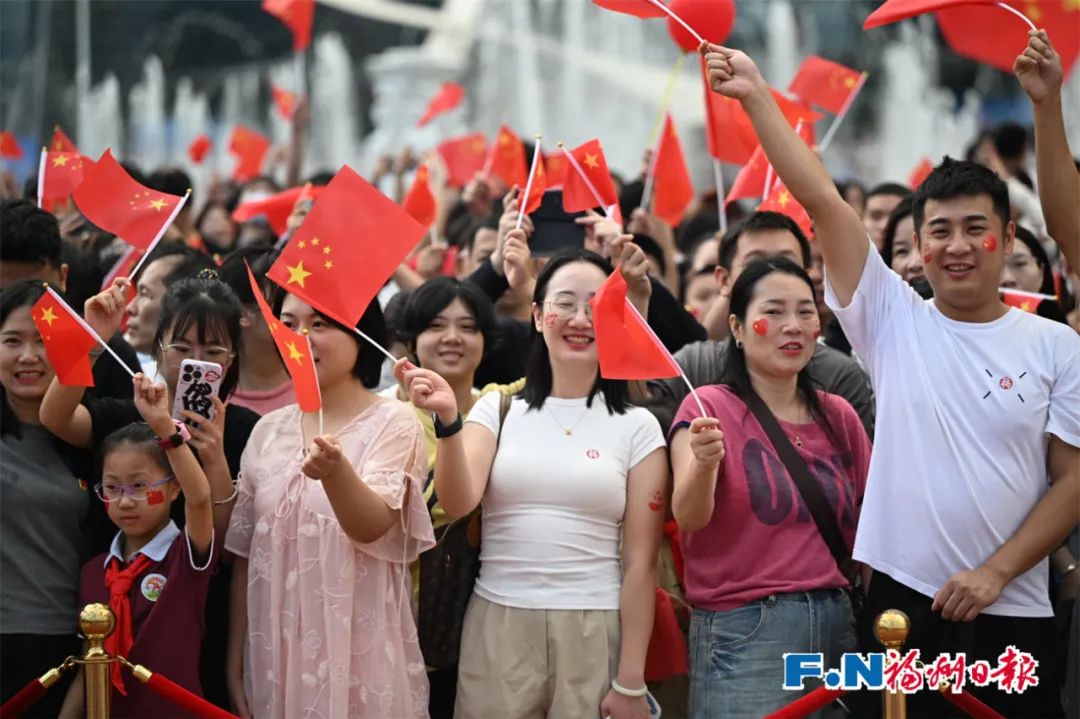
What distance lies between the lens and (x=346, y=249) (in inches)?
168

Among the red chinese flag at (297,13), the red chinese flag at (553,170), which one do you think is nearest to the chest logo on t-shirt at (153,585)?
the red chinese flag at (553,170)

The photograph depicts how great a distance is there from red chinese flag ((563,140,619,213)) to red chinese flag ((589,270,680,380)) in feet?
4.89

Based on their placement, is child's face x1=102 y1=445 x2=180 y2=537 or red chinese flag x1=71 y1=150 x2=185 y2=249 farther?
red chinese flag x1=71 y1=150 x2=185 y2=249

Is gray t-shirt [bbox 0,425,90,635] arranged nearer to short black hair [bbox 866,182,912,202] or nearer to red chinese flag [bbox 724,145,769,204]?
red chinese flag [bbox 724,145,769,204]

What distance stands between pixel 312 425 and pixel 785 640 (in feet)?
4.61

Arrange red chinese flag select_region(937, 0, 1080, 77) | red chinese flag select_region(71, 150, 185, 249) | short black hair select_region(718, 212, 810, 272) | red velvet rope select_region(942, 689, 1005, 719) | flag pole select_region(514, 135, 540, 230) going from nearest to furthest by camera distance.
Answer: red velvet rope select_region(942, 689, 1005, 719), red chinese flag select_region(937, 0, 1080, 77), red chinese flag select_region(71, 150, 185, 249), short black hair select_region(718, 212, 810, 272), flag pole select_region(514, 135, 540, 230)

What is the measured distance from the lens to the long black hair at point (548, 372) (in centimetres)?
430

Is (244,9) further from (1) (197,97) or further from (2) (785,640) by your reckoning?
(2) (785,640)

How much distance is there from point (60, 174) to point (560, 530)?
2789 mm

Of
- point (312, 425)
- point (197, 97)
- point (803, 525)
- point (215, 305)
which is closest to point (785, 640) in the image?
point (803, 525)

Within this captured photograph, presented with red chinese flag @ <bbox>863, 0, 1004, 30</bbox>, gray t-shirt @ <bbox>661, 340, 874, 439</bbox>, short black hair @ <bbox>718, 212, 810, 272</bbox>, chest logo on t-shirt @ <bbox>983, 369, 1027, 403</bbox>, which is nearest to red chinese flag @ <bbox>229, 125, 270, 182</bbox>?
short black hair @ <bbox>718, 212, 810, 272</bbox>

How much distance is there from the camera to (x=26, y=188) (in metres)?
6.58

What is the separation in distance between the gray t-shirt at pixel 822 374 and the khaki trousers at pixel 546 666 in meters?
0.99

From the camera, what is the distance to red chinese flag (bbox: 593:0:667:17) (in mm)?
4777
